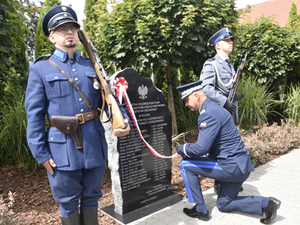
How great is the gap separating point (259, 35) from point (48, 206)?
7.59 meters

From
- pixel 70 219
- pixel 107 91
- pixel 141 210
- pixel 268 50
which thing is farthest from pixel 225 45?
pixel 268 50

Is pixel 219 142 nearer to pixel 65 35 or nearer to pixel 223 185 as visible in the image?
pixel 223 185

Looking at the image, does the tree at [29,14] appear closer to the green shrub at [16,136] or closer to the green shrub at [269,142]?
the green shrub at [16,136]

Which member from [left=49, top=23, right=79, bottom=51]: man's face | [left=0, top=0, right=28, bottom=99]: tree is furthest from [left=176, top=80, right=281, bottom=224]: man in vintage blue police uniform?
[left=0, top=0, right=28, bottom=99]: tree

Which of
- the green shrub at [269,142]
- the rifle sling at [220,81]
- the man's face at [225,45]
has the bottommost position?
the green shrub at [269,142]

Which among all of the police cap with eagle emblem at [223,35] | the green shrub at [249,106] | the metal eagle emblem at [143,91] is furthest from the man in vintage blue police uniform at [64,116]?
the green shrub at [249,106]

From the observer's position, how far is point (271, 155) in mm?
5480

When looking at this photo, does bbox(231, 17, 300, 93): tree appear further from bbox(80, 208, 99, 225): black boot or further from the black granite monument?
bbox(80, 208, 99, 225): black boot

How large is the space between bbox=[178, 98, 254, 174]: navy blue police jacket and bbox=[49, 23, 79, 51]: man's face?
162 centimetres

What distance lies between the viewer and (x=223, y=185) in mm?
2918

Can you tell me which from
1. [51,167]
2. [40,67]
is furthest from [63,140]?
[40,67]

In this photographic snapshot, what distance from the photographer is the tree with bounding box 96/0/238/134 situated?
4.46m

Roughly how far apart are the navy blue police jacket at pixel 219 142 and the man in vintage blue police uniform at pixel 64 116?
3.67 feet

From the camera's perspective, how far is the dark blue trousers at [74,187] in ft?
6.29
